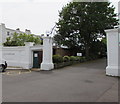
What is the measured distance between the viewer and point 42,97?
439cm

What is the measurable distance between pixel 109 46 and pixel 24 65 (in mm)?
8774

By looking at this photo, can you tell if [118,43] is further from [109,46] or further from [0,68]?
[0,68]

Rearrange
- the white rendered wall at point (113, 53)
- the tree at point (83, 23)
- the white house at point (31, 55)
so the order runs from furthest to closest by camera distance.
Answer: the tree at point (83, 23)
the white house at point (31, 55)
the white rendered wall at point (113, 53)

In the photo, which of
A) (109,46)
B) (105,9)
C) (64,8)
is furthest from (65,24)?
(109,46)

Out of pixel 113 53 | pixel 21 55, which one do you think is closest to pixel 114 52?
pixel 113 53

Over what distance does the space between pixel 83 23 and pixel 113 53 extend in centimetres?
1248

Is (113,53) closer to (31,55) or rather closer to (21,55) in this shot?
(31,55)

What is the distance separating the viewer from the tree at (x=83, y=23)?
1962 centimetres

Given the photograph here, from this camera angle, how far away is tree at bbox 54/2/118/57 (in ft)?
64.4

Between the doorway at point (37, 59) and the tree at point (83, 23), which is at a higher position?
the tree at point (83, 23)

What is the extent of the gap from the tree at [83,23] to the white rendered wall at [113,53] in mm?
10989

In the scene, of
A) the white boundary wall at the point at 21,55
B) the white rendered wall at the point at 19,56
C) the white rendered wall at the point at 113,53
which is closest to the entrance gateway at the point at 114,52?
the white rendered wall at the point at 113,53

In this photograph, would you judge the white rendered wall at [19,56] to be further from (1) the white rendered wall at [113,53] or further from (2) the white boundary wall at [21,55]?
(1) the white rendered wall at [113,53]

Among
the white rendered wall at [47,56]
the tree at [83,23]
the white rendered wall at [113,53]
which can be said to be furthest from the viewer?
the tree at [83,23]
